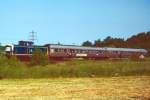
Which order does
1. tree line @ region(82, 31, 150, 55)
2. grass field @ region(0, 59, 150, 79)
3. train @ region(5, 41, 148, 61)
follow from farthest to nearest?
tree line @ region(82, 31, 150, 55)
train @ region(5, 41, 148, 61)
grass field @ region(0, 59, 150, 79)

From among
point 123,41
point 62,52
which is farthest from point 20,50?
point 123,41

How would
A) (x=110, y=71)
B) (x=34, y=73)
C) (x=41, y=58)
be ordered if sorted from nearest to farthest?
1. (x=34, y=73)
2. (x=110, y=71)
3. (x=41, y=58)

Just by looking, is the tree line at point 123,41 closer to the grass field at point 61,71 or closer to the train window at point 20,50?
the train window at point 20,50

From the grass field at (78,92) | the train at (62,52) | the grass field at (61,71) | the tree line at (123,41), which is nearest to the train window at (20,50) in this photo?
the train at (62,52)

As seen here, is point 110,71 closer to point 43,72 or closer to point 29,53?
point 43,72

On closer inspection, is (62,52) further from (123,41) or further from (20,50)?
(123,41)

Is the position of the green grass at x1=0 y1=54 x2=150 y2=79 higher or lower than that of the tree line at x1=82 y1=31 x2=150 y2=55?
lower

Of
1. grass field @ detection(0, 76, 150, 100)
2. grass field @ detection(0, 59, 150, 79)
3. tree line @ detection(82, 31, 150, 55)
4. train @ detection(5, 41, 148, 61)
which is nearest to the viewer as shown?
grass field @ detection(0, 76, 150, 100)

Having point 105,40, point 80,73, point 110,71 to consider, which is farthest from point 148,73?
point 105,40

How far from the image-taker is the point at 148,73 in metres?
36.1

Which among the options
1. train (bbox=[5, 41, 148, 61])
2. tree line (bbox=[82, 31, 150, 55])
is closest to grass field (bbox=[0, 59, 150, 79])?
train (bbox=[5, 41, 148, 61])

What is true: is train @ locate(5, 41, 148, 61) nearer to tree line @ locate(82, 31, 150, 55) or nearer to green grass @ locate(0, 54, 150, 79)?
green grass @ locate(0, 54, 150, 79)

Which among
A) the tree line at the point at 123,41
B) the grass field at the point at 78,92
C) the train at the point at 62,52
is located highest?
the tree line at the point at 123,41

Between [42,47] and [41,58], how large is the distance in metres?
9.26
